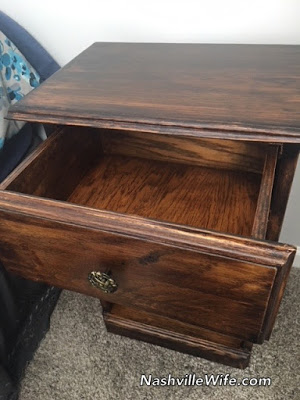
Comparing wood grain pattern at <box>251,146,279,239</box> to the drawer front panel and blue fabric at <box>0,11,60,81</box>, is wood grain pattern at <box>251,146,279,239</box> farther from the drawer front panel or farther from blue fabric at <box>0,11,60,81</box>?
blue fabric at <box>0,11,60,81</box>

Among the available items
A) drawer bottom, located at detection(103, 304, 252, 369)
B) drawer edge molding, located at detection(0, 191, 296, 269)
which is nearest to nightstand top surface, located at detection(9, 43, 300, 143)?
drawer edge molding, located at detection(0, 191, 296, 269)

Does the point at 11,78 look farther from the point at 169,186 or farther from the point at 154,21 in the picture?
the point at 169,186

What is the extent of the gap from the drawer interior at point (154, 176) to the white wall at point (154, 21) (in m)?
0.21

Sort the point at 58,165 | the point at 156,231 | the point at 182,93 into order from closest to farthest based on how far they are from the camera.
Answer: the point at 156,231 < the point at 182,93 < the point at 58,165

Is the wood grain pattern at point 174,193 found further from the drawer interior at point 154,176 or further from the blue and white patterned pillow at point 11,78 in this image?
the blue and white patterned pillow at point 11,78

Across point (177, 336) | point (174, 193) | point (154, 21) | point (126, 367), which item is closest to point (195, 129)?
point (174, 193)

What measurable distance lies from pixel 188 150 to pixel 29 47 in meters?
0.44

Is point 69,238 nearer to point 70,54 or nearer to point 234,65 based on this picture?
point 234,65

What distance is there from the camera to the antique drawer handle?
50 centimetres

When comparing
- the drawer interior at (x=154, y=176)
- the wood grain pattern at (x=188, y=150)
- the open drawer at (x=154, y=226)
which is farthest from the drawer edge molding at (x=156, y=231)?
the wood grain pattern at (x=188, y=150)

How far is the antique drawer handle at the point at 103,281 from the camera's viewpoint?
0.50 m

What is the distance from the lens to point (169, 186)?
26.7 inches

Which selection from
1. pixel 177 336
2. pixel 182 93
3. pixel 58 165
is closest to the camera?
pixel 182 93

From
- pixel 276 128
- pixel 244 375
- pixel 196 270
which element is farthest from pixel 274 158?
pixel 244 375
